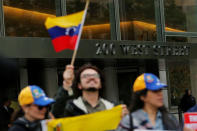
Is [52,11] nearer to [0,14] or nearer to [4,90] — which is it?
[0,14]

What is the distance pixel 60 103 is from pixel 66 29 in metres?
0.86

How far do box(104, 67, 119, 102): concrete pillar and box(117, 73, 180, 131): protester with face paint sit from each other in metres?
14.5

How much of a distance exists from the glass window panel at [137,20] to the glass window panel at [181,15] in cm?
76

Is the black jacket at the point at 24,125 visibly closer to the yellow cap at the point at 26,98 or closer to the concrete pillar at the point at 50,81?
the yellow cap at the point at 26,98

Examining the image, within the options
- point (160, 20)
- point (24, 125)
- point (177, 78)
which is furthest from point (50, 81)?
point (24, 125)

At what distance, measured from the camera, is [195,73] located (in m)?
20.7

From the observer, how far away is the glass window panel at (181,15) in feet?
60.2

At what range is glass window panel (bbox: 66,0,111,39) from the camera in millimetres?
15680

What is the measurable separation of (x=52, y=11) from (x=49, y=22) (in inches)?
404

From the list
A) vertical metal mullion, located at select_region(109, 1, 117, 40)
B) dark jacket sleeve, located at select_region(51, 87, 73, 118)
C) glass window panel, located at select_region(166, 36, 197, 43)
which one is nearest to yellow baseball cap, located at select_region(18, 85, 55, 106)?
dark jacket sleeve, located at select_region(51, 87, 73, 118)

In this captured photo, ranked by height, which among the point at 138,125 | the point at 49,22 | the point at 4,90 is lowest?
the point at 138,125

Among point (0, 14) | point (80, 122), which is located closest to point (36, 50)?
point (0, 14)

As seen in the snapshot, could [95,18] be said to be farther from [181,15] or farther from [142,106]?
[142,106]

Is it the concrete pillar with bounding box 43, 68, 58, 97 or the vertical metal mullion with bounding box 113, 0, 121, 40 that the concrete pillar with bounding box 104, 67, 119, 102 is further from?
the concrete pillar with bounding box 43, 68, 58, 97
